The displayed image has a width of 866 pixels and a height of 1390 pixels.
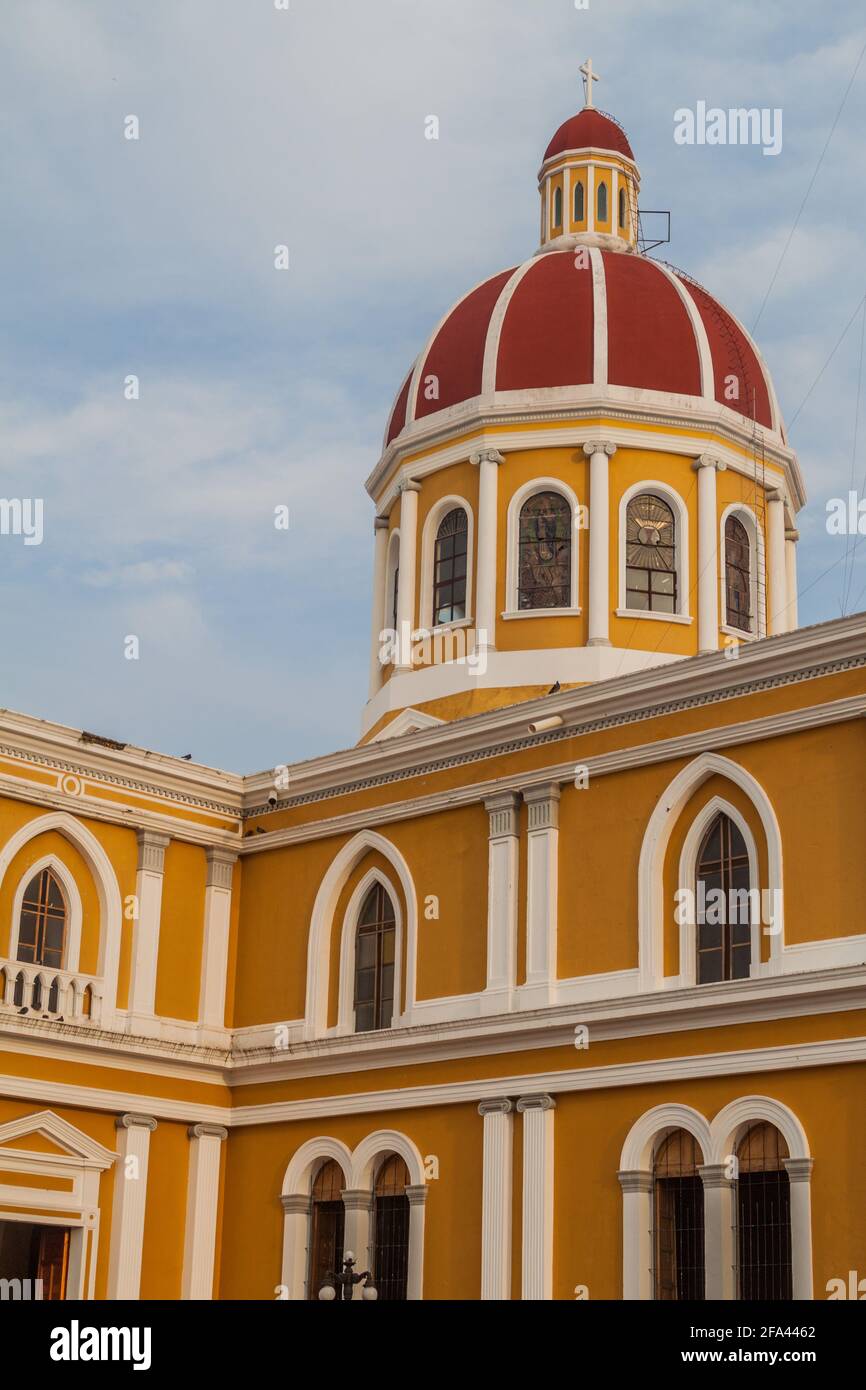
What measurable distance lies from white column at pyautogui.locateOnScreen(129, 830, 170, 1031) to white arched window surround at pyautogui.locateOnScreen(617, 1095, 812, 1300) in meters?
6.17

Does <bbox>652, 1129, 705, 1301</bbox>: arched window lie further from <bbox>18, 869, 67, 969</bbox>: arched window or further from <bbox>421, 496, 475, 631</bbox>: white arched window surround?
<bbox>421, 496, 475, 631</bbox>: white arched window surround

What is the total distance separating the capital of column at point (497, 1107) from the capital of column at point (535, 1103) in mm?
116

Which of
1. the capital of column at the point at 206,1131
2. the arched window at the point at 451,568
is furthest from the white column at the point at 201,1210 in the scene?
the arched window at the point at 451,568

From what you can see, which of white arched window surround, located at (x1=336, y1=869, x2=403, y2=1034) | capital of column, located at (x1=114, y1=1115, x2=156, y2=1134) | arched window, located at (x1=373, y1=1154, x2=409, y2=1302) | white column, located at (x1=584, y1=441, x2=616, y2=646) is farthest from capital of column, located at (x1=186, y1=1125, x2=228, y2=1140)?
white column, located at (x1=584, y1=441, x2=616, y2=646)

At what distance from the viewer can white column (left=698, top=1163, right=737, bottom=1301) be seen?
60.0 feet

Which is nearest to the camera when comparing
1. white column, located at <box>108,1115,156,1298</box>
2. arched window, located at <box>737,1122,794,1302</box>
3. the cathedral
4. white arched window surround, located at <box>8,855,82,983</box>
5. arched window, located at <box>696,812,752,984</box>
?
arched window, located at <box>737,1122,794,1302</box>

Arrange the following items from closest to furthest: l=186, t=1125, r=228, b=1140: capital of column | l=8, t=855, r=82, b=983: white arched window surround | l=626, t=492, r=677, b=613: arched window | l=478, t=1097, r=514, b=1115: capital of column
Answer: l=478, t=1097, r=514, b=1115: capital of column < l=8, t=855, r=82, b=983: white arched window surround < l=186, t=1125, r=228, b=1140: capital of column < l=626, t=492, r=677, b=613: arched window

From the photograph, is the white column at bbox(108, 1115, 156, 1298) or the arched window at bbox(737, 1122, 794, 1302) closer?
the arched window at bbox(737, 1122, 794, 1302)

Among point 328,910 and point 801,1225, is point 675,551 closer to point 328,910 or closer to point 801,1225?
point 328,910

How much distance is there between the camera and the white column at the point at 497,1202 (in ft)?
65.5

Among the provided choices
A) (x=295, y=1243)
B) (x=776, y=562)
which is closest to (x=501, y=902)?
(x=295, y=1243)
